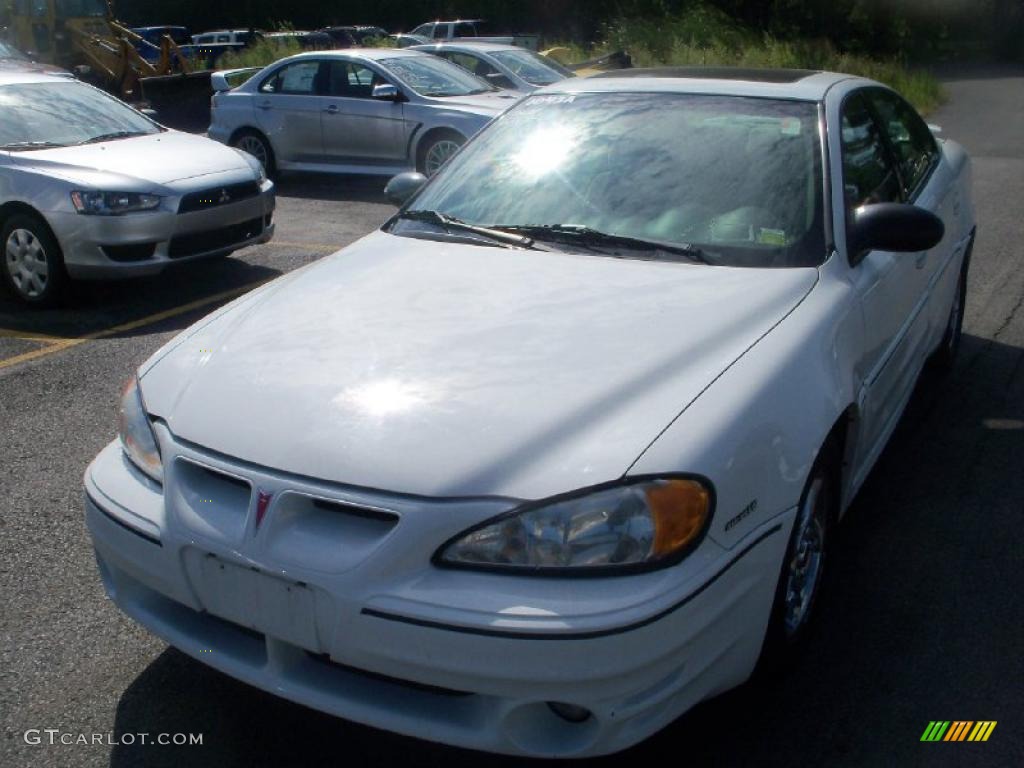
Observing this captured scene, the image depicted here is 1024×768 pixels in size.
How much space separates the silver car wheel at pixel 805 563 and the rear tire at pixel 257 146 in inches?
438

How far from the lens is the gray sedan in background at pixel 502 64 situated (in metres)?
15.0

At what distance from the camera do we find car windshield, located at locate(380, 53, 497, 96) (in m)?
12.8

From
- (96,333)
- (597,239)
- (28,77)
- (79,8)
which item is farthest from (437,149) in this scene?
(79,8)

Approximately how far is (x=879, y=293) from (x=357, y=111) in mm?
9758

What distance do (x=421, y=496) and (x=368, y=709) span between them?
1.63 ft

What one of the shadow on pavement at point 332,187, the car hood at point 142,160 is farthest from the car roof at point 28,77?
the shadow on pavement at point 332,187

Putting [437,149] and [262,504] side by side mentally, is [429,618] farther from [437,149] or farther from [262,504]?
[437,149]

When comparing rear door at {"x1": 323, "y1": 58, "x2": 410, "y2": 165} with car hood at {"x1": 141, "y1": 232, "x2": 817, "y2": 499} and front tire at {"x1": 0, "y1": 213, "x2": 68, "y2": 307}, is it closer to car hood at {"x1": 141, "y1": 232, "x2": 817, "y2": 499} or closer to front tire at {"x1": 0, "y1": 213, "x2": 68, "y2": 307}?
front tire at {"x1": 0, "y1": 213, "x2": 68, "y2": 307}

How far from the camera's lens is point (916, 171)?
5.15 meters

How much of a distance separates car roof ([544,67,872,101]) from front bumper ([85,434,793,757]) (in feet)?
6.59

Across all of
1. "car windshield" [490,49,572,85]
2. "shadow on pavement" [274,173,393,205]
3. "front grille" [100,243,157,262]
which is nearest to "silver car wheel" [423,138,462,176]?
"shadow on pavement" [274,173,393,205]

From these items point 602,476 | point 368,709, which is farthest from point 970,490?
point 368,709

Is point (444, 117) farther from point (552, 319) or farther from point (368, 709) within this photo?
point (368, 709)

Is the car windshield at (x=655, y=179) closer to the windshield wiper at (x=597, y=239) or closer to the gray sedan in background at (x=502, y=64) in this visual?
the windshield wiper at (x=597, y=239)
